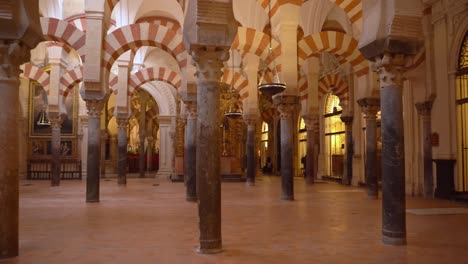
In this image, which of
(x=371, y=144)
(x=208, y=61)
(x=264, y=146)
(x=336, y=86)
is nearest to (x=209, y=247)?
(x=208, y=61)

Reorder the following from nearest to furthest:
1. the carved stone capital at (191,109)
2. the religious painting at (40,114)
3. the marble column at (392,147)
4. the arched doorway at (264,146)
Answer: the marble column at (392,147) → the carved stone capital at (191,109) → the religious painting at (40,114) → the arched doorway at (264,146)

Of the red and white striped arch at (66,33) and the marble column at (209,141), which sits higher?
the red and white striped arch at (66,33)

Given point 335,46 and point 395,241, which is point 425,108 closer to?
point 335,46

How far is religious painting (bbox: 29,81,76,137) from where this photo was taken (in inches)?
693

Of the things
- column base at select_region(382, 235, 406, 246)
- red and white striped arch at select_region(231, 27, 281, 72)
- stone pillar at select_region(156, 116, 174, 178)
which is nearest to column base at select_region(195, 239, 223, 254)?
column base at select_region(382, 235, 406, 246)

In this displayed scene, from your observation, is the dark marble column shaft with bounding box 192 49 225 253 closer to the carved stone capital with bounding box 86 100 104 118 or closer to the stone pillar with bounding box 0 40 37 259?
the stone pillar with bounding box 0 40 37 259

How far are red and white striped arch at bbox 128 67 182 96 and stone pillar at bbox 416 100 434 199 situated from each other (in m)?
7.60

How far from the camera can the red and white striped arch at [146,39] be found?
914 cm

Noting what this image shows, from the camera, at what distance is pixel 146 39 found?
9.48 meters

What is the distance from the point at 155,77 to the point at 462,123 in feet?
29.4

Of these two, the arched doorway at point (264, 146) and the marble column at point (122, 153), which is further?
the arched doorway at point (264, 146)

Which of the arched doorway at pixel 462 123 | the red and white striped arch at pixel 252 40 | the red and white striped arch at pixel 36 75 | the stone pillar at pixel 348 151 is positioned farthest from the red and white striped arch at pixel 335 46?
the red and white striped arch at pixel 36 75

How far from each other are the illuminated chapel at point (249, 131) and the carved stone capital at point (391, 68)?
0.02 meters

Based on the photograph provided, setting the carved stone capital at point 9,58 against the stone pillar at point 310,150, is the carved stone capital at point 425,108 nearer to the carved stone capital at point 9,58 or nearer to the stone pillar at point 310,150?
the stone pillar at point 310,150
